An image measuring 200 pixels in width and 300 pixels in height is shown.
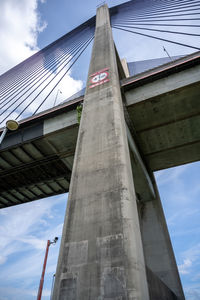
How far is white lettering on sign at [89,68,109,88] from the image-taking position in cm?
1164

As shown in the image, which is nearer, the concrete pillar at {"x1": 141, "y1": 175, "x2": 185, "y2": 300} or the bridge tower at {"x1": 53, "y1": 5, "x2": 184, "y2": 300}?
the bridge tower at {"x1": 53, "y1": 5, "x2": 184, "y2": 300}

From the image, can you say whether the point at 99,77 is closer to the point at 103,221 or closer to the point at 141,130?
the point at 141,130

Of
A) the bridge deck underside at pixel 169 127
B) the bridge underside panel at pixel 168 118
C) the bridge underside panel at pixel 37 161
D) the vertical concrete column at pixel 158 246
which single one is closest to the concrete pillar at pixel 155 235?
the vertical concrete column at pixel 158 246

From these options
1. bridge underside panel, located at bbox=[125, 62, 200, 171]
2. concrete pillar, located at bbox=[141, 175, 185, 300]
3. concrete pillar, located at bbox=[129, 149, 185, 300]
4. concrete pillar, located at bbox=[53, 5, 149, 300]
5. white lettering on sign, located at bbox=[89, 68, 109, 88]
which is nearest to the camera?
concrete pillar, located at bbox=[53, 5, 149, 300]

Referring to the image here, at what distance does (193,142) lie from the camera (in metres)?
15.3

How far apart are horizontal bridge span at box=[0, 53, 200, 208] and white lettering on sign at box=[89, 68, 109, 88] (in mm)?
1427

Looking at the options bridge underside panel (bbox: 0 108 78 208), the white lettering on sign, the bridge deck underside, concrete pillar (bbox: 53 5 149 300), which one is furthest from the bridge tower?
bridge underside panel (bbox: 0 108 78 208)

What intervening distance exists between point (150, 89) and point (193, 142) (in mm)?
6299

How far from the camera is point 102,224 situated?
5.71 meters

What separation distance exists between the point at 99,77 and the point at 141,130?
4.92m

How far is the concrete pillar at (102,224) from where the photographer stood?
4621 mm

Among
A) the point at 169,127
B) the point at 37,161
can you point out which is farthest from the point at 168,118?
the point at 37,161

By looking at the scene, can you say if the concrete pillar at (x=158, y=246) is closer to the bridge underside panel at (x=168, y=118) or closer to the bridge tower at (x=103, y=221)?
the bridge tower at (x=103, y=221)

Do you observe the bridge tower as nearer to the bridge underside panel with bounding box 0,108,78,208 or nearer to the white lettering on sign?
the white lettering on sign
